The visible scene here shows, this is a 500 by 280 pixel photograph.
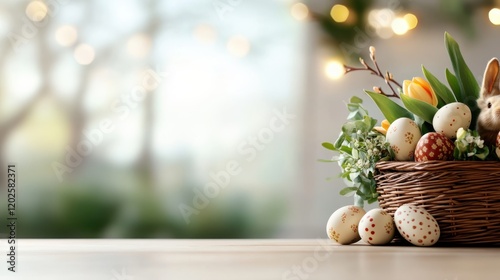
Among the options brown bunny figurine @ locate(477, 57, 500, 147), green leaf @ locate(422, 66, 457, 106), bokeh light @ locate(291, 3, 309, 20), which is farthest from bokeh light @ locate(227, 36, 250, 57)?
brown bunny figurine @ locate(477, 57, 500, 147)

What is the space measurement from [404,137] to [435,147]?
2.4 inches

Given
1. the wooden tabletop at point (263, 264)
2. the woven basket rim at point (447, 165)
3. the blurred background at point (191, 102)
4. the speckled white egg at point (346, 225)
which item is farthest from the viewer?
the blurred background at point (191, 102)

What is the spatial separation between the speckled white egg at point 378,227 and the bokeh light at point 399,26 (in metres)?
0.67

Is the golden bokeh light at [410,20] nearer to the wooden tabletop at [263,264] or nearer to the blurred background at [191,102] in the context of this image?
the blurred background at [191,102]

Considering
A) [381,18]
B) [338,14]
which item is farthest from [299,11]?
[381,18]

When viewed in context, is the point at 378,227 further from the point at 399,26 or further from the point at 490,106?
the point at 399,26

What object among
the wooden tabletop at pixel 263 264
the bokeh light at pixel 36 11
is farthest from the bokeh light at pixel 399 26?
the bokeh light at pixel 36 11

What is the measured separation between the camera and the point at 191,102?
5.41 feet

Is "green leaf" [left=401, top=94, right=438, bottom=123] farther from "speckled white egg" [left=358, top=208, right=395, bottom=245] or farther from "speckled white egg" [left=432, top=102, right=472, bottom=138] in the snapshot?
"speckled white egg" [left=358, top=208, right=395, bottom=245]

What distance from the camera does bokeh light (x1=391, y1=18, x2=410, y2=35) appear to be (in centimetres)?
166

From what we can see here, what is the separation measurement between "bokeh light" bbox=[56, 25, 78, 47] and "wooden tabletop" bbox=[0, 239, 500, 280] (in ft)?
2.34

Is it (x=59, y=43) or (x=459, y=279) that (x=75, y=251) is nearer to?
(x=459, y=279)

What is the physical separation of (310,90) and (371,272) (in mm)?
975

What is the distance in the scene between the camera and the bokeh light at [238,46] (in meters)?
1.66
